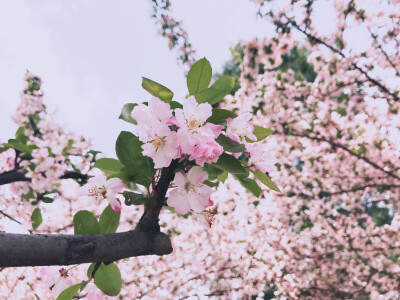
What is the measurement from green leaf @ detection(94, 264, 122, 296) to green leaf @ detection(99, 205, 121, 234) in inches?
4.4

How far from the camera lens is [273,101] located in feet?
17.0

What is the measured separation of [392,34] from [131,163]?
4.47m

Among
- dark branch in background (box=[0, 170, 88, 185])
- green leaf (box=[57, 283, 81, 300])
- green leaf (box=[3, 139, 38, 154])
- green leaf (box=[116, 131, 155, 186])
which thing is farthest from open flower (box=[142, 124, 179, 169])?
dark branch in background (box=[0, 170, 88, 185])

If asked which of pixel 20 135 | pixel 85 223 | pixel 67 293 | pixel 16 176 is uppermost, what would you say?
pixel 20 135

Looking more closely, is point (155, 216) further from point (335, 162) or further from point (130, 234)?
point (335, 162)

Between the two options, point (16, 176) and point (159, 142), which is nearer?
point (159, 142)

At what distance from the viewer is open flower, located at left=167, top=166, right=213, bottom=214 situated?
3.21 ft

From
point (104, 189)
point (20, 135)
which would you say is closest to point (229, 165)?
point (104, 189)

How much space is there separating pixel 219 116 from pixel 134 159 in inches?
11.2

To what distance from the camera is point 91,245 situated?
0.87 metres

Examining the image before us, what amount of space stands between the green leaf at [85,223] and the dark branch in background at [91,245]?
Answer: 0.17m

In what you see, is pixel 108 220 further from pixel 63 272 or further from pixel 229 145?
pixel 229 145

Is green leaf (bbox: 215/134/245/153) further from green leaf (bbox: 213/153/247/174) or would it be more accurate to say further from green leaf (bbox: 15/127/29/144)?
green leaf (bbox: 15/127/29/144)

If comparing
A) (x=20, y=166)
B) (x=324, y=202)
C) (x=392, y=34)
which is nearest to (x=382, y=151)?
(x=392, y=34)
